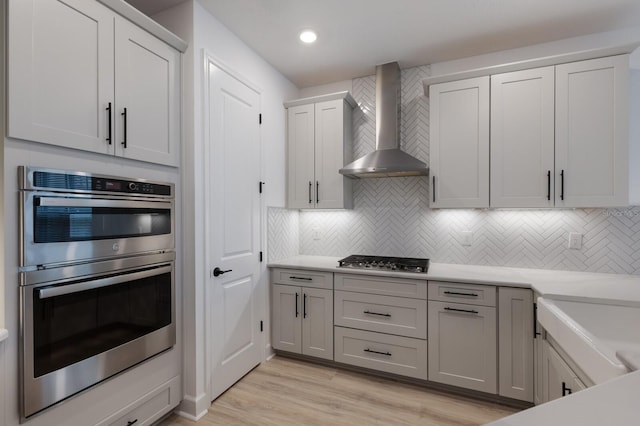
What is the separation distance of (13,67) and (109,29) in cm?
56

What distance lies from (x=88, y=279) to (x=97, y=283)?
0.17ft

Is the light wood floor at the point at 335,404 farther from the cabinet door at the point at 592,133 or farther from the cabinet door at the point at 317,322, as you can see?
the cabinet door at the point at 592,133

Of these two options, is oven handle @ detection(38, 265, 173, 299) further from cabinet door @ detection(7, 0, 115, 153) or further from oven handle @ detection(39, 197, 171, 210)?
cabinet door @ detection(7, 0, 115, 153)

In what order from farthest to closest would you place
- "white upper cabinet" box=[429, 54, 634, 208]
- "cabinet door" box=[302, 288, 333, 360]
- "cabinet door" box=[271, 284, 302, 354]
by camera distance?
"cabinet door" box=[271, 284, 302, 354], "cabinet door" box=[302, 288, 333, 360], "white upper cabinet" box=[429, 54, 634, 208]

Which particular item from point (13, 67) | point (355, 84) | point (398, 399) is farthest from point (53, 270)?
point (355, 84)

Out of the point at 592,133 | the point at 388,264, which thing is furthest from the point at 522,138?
the point at 388,264

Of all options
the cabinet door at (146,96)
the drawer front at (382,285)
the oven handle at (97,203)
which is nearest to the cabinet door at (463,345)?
the drawer front at (382,285)

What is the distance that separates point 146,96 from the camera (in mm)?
1870

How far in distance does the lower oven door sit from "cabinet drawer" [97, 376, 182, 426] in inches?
9.5

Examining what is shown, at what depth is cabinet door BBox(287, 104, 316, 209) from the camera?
3.17 m

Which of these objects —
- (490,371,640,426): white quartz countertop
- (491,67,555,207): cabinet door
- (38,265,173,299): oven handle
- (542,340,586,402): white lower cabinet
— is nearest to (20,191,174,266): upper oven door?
(38,265,173,299): oven handle

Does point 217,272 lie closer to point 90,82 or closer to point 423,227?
point 90,82

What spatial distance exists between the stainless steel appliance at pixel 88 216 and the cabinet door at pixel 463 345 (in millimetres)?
2066

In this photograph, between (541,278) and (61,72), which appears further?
(541,278)
